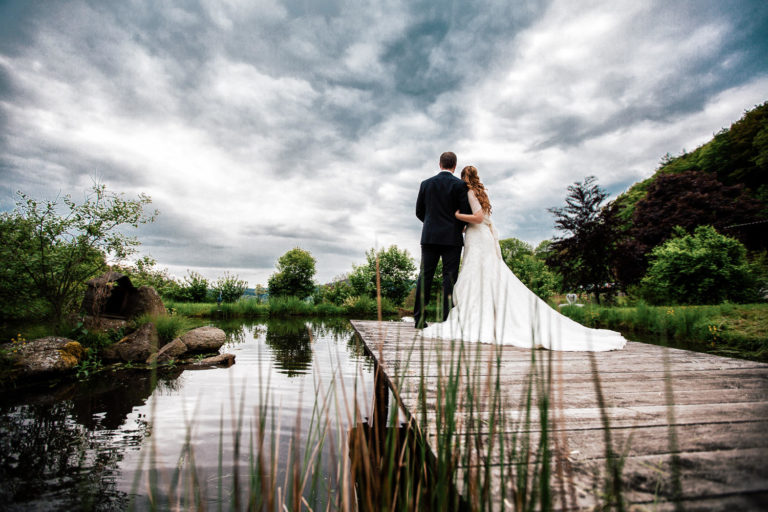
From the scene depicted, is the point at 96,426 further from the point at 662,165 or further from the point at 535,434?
the point at 662,165

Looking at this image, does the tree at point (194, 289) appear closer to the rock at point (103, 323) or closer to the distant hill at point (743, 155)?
the rock at point (103, 323)

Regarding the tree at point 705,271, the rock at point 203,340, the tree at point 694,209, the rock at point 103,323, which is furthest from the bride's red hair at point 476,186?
the tree at point 694,209

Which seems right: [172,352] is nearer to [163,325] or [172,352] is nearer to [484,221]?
[163,325]

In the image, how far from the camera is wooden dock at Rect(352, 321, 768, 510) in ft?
2.53

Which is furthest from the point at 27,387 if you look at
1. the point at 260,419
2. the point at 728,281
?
the point at 728,281

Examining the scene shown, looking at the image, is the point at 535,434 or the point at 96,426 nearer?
the point at 535,434

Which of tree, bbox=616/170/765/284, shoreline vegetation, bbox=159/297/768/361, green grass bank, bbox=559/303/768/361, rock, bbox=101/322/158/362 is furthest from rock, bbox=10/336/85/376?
tree, bbox=616/170/765/284

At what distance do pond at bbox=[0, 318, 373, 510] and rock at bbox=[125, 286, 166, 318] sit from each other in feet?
7.05

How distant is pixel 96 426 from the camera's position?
111 inches

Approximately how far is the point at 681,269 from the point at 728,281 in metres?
1.05

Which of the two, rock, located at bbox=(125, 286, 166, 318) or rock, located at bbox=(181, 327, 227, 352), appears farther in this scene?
rock, located at bbox=(125, 286, 166, 318)

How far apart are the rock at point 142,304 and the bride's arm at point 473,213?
236 inches

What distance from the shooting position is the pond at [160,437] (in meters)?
1.11

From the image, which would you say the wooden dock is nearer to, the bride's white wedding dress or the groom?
the bride's white wedding dress
